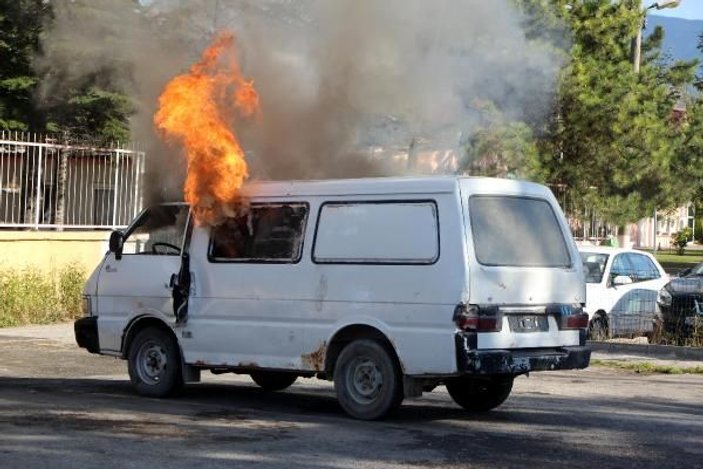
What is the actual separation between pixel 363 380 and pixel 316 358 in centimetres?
45

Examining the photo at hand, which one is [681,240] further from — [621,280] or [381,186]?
[381,186]

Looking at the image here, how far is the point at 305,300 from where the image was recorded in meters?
9.70

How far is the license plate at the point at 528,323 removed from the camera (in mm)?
9156

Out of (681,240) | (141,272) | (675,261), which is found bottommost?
(141,272)

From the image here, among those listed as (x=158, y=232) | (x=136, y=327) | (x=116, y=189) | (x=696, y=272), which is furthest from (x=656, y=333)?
(x=116, y=189)

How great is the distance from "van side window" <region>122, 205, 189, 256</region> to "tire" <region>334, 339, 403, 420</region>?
2.19m

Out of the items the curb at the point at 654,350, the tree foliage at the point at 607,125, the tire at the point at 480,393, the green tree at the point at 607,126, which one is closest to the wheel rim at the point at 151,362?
the tire at the point at 480,393

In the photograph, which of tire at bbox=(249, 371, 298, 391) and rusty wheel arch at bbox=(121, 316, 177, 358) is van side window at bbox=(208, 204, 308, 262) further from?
tire at bbox=(249, 371, 298, 391)

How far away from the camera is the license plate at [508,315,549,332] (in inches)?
360

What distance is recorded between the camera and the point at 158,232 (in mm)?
11102

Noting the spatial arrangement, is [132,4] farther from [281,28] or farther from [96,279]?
[96,279]

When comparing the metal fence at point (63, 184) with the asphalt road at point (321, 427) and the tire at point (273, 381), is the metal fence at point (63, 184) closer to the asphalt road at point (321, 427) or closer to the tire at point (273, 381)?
the asphalt road at point (321, 427)

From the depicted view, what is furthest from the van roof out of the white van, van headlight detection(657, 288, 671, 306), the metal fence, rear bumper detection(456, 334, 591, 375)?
the metal fence

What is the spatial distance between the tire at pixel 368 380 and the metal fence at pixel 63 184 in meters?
9.05
